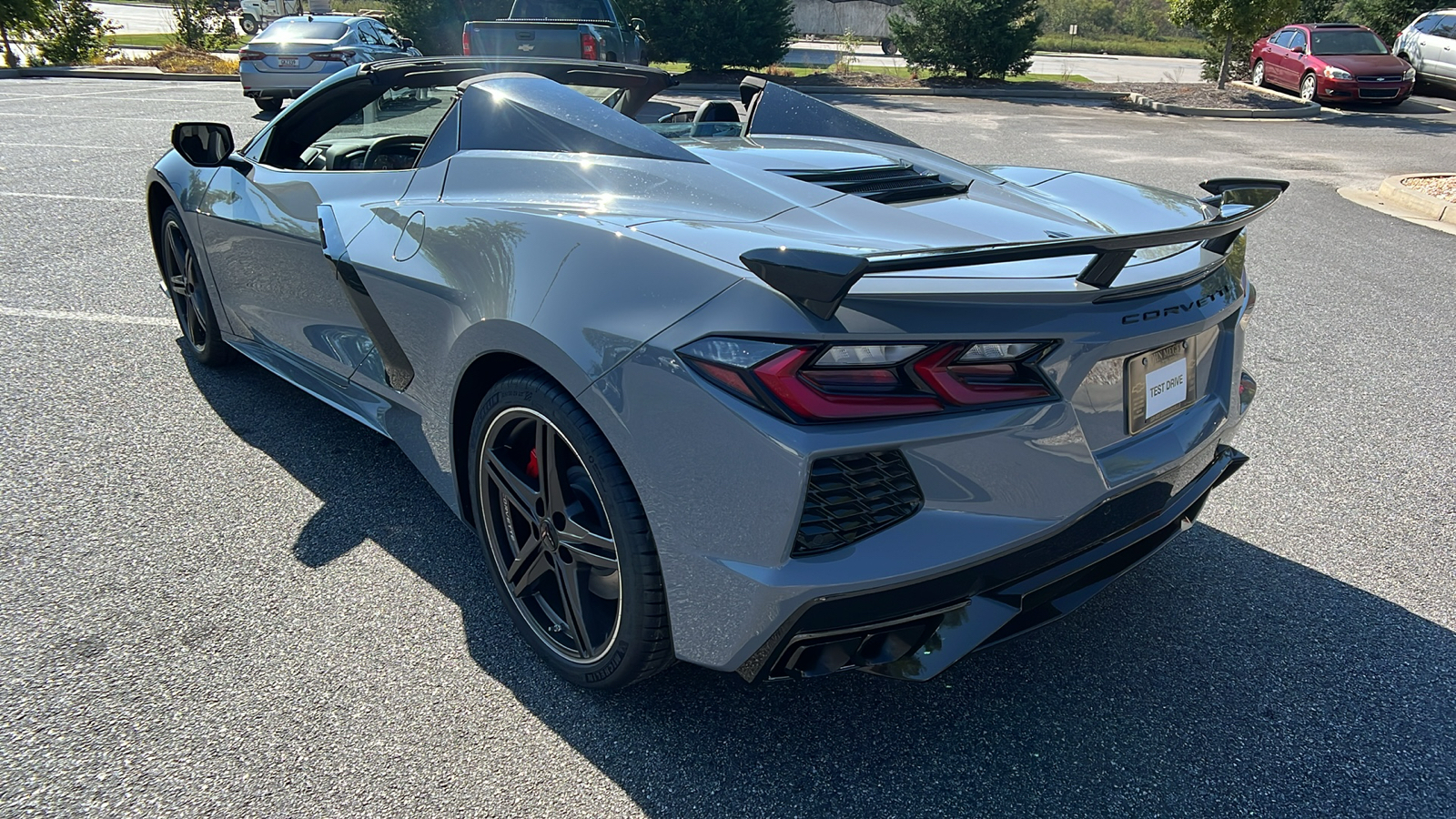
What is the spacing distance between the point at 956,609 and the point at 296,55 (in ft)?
51.0

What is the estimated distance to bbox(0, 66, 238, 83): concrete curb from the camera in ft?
66.0

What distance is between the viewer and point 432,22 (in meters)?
23.1

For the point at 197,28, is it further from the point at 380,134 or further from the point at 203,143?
the point at 380,134

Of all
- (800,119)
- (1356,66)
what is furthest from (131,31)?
(800,119)

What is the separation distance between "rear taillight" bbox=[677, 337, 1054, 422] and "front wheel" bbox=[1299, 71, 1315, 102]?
2018 cm

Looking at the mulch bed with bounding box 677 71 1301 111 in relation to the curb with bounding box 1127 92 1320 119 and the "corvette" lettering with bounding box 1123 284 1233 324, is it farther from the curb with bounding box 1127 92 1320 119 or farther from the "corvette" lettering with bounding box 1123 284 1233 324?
the "corvette" lettering with bounding box 1123 284 1233 324

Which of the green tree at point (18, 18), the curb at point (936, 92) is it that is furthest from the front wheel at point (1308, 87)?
the green tree at point (18, 18)

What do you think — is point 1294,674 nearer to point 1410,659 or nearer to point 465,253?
point 1410,659

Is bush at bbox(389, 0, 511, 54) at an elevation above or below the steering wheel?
above

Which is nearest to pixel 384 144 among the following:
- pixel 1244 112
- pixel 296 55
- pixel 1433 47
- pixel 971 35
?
pixel 296 55

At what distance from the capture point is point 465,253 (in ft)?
7.95

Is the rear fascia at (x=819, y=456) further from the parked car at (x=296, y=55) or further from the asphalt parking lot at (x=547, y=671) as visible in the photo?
the parked car at (x=296, y=55)

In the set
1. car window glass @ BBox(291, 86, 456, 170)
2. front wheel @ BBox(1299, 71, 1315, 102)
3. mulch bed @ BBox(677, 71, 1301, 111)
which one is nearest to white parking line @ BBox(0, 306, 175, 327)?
car window glass @ BBox(291, 86, 456, 170)

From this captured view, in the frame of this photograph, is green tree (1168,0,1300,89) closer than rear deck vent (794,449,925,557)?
No
